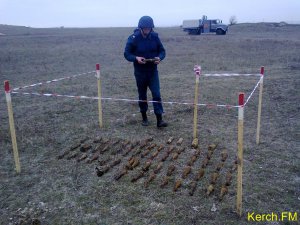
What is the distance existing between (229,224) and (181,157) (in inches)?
80.0

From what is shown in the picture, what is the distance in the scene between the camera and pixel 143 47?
6.91 metres

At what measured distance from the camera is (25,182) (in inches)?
203

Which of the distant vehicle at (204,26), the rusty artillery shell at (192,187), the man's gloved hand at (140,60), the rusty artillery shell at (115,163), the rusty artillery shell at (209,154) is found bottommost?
the rusty artillery shell at (192,187)

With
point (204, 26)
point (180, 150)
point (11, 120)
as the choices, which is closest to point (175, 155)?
point (180, 150)

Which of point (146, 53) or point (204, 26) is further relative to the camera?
point (204, 26)

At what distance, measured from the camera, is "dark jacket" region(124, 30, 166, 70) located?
6910 millimetres

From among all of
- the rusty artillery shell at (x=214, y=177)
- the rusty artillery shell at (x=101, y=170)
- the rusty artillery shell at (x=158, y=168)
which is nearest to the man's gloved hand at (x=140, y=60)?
the rusty artillery shell at (x=158, y=168)

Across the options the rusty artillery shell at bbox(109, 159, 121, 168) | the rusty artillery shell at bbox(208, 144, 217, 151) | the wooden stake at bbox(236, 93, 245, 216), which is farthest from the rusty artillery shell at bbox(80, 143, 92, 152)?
Answer: the wooden stake at bbox(236, 93, 245, 216)

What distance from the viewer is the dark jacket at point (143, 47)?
691cm

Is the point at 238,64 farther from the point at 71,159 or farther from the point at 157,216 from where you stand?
the point at 157,216

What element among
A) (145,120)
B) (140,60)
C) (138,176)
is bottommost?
(138,176)

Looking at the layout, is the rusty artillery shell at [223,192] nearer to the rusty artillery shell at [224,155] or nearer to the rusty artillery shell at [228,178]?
the rusty artillery shell at [228,178]

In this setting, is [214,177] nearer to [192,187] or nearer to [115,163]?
[192,187]

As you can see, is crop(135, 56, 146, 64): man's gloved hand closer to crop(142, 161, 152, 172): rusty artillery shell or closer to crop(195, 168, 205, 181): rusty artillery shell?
crop(142, 161, 152, 172): rusty artillery shell
